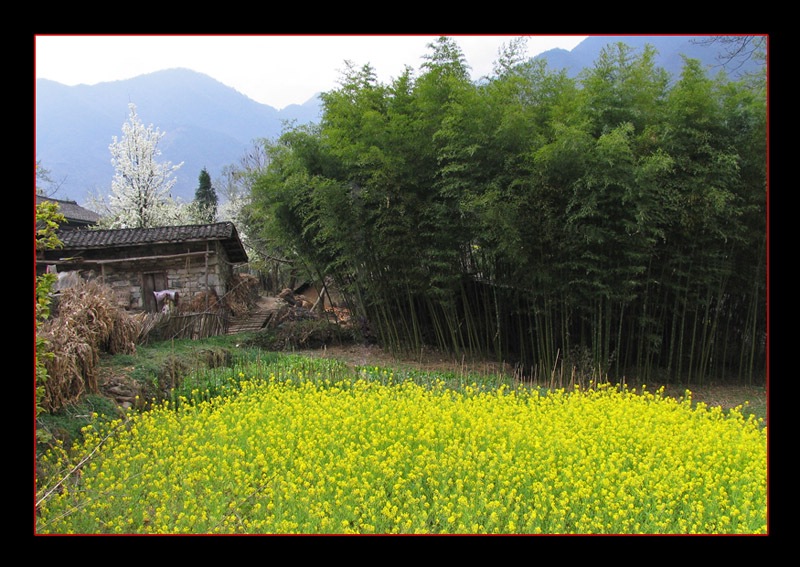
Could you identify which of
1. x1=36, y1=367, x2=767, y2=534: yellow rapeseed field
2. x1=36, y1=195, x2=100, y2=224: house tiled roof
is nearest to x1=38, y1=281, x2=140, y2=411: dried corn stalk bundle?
x1=36, y1=367, x2=767, y2=534: yellow rapeseed field

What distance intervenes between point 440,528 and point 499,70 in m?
5.77

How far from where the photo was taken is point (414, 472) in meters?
3.25

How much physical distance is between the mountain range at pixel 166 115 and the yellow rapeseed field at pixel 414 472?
76.1 inches

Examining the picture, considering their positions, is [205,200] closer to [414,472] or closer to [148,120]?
[148,120]

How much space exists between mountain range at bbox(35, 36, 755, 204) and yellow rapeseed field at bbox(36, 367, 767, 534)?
6.34ft

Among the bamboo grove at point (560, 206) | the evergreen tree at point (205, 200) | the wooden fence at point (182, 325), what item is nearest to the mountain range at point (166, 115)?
the bamboo grove at point (560, 206)

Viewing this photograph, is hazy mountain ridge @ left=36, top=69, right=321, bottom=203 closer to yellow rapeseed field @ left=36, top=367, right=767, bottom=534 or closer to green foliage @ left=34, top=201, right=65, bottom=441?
green foliage @ left=34, top=201, right=65, bottom=441

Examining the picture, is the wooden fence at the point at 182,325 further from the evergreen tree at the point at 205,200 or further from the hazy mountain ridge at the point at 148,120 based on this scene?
the evergreen tree at the point at 205,200

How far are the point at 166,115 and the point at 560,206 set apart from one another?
123 ft

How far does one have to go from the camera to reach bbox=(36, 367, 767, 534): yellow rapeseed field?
275 centimetres

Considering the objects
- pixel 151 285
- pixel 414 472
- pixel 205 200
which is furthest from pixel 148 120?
pixel 414 472

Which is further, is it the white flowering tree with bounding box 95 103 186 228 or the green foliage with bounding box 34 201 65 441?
the white flowering tree with bounding box 95 103 186 228

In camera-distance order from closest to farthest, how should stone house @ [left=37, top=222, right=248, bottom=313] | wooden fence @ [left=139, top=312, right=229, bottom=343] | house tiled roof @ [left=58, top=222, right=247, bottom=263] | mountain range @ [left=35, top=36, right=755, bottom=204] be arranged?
mountain range @ [left=35, top=36, right=755, bottom=204] < wooden fence @ [left=139, top=312, right=229, bottom=343] < house tiled roof @ [left=58, top=222, right=247, bottom=263] < stone house @ [left=37, top=222, right=248, bottom=313]

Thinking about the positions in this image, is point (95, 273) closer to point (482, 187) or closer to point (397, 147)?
point (397, 147)
